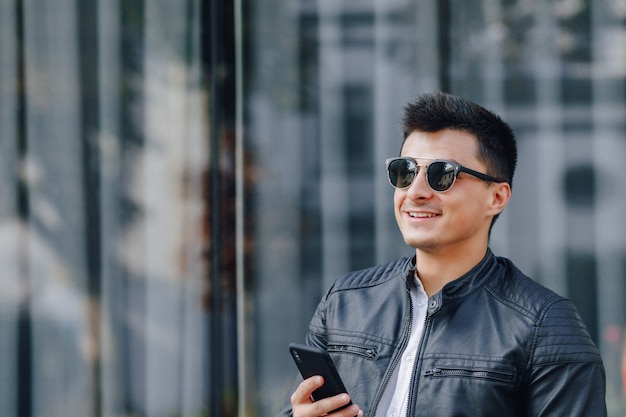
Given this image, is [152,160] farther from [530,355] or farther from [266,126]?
[530,355]

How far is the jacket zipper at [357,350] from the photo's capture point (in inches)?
73.8

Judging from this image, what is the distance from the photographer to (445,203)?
1.89 m

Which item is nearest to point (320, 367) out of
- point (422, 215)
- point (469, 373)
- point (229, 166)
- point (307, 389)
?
point (307, 389)

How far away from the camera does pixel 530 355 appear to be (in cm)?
171

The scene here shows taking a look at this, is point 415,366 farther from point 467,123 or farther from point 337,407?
point 467,123

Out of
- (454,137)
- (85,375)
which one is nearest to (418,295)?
(454,137)

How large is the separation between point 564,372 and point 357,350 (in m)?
0.48

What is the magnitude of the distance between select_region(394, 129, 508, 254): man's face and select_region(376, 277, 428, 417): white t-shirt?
0.54 feet

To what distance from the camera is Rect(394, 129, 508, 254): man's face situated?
1.88 meters

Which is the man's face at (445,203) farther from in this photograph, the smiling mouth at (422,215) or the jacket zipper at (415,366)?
the jacket zipper at (415,366)

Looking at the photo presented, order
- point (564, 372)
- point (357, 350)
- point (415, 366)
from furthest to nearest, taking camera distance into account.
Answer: point (357, 350)
point (415, 366)
point (564, 372)

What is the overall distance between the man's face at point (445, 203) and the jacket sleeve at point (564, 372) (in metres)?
0.29

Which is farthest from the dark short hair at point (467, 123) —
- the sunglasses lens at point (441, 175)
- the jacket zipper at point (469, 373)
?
the jacket zipper at point (469, 373)

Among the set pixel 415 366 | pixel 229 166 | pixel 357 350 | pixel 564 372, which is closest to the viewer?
pixel 564 372
